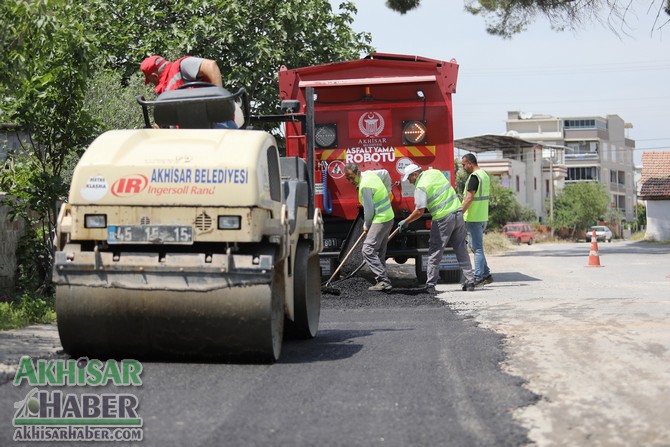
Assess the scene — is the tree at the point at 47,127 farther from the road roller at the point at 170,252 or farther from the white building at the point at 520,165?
the white building at the point at 520,165

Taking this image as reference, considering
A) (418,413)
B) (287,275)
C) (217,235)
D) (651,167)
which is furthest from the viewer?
(651,167)

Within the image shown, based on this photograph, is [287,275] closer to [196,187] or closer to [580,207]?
[196,187]

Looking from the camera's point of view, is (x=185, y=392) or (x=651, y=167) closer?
(x=185, y=392)

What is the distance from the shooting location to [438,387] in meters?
5.46

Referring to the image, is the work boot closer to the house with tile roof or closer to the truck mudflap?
the truck mudflap

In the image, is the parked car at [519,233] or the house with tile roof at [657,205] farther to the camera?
the parked car at [519,233]

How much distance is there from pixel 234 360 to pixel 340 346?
121 centimetres

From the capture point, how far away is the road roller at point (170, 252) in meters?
5.85

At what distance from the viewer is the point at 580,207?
81125 mm

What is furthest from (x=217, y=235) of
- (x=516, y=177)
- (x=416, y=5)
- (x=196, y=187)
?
(x=516, y=177)

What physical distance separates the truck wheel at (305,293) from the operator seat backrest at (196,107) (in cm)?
115

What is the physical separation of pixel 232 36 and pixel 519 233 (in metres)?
40.8

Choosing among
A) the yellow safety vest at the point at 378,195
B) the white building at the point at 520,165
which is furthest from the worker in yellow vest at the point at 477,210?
the white building at the point at 520,165

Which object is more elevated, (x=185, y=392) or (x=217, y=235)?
(x=217, y=235)
